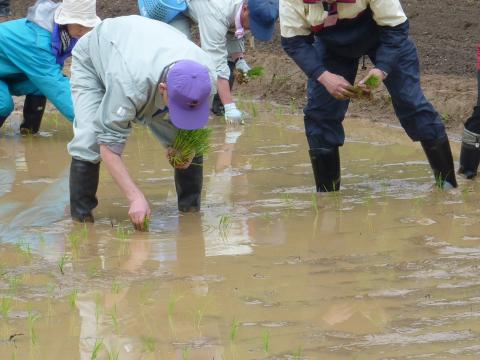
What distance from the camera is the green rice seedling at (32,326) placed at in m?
4.36

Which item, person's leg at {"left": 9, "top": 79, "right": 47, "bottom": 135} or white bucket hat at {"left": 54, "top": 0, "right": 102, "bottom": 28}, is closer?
white bucket hat at {"left": 54, "top": 0, "right": 102, "bottom": 28}

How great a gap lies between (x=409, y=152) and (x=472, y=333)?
375 centimetres

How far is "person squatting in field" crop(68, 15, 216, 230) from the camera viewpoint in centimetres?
536

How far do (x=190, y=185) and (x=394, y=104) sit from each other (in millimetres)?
1359

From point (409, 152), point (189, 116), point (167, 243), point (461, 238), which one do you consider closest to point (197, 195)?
point (167, 243)

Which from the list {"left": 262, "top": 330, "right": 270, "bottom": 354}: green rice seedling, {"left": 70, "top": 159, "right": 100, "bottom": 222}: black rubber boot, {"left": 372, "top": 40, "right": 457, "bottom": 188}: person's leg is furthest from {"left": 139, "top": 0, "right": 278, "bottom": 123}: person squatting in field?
{"left": 262, "top": 330, "right": 270, "bottom": 354}: green rice seedling

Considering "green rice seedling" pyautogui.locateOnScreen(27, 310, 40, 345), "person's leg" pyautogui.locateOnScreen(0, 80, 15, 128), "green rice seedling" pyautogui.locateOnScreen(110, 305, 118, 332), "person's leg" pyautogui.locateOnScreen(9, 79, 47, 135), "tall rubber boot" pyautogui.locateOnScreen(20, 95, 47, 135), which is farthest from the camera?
"tall rubber boot" pyautogui.locateOnScreen(20, 95, 47, 135)

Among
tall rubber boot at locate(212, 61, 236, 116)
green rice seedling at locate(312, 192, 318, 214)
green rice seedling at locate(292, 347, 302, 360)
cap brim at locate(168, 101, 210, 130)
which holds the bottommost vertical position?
tall rubber boot at locate(212, 61, 236, 116)

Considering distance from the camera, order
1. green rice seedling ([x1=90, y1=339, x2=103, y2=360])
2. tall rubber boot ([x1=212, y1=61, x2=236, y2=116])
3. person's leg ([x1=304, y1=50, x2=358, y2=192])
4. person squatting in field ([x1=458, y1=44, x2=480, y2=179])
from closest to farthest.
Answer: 1. green rice seedling ([x1=90, y1=339, x2=103, y2=360])
2. person's leg ([x1=304, y1=50, x2=358, y2=192])
3. person squatting in field ([x1=458, y1=44, x2=480, y2=179])
4. tall rubber boot ([x1=212, y1=61, x2=236, y2=116])

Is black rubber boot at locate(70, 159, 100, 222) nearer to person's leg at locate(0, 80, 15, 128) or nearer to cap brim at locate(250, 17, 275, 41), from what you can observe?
cap brim at locate(250, 17, 275, 41)

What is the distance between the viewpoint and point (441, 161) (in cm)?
676

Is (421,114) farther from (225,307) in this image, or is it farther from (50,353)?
(50,353)

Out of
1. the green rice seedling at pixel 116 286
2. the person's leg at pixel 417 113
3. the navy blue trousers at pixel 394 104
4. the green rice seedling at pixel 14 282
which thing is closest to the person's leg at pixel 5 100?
the navy blue trousers at pixel 394 104

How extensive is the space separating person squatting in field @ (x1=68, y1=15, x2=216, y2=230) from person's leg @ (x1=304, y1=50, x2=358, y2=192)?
0.82m
